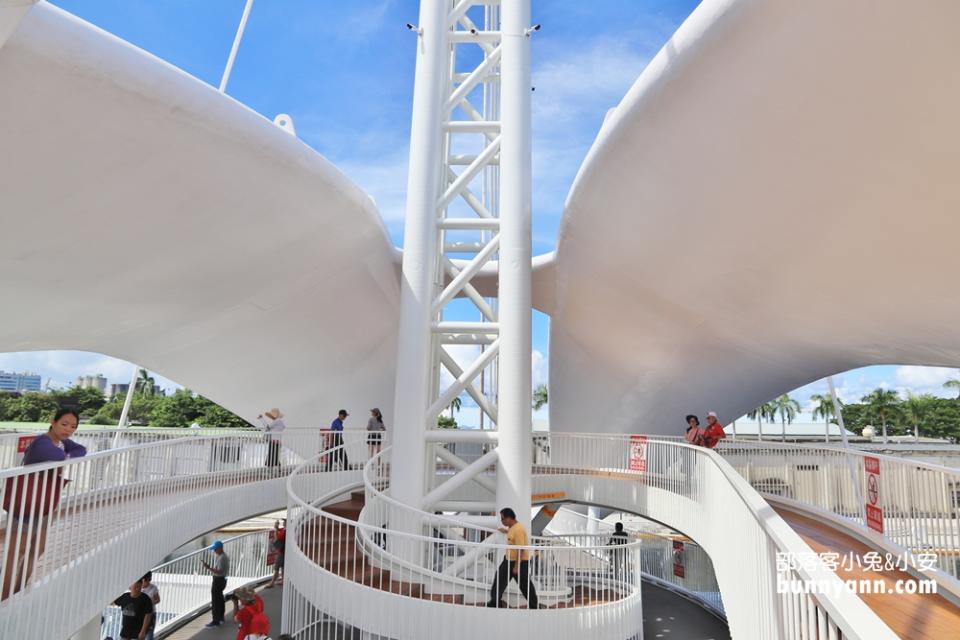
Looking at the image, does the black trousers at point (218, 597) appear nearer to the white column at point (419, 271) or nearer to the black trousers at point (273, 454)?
the black trousers at point (273, 454)

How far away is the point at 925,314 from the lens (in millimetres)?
9172

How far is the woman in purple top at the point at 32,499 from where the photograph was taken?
14.6 feet

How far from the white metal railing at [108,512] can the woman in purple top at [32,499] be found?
0.01 metres

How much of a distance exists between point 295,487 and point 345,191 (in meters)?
5.89

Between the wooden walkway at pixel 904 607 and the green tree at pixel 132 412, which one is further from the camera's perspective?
the green tree at pixel 132 412

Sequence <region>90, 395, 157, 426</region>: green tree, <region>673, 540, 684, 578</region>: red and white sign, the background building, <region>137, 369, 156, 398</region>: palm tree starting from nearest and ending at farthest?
<region>673, 540, 684, 578</region>: red and white sign
<region>90, 395, 157, 426</region>: green tree
<region>137, 369, 156, 398</region>: palm tree
the background building

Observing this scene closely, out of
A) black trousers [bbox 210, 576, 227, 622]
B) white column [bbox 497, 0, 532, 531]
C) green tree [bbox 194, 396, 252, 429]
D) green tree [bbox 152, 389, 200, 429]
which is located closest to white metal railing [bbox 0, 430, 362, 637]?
black trousers [bbox 210, 576, 227, 622]

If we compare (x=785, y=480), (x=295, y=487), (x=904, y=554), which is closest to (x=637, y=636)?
(x=785, y=480)

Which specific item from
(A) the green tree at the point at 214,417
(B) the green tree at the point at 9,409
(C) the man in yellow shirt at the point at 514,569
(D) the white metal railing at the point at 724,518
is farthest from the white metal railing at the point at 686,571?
(B) the green tree at the point at 9,409

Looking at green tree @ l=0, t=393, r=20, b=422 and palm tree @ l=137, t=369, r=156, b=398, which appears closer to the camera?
green tree @ l=0, t=393, r=20, b=422

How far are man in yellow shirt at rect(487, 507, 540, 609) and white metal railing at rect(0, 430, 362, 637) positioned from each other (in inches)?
160

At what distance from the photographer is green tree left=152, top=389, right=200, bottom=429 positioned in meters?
56.9

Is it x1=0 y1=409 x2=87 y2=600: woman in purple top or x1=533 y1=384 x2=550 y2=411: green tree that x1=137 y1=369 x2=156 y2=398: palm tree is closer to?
x1=533 y1=384 x2=550 y2=411: green tree

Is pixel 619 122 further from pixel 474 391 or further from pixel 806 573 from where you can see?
pixel 806 573
